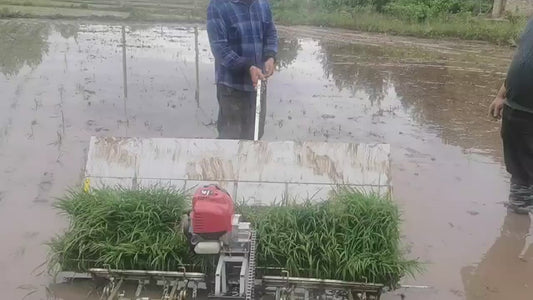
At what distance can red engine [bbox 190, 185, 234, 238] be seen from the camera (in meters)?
3.33

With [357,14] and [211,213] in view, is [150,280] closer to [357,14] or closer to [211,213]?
[211,213]

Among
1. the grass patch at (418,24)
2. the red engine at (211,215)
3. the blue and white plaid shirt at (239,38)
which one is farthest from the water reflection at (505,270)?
the grass patch at (418,24)

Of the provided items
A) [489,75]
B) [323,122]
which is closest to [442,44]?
[489,75]

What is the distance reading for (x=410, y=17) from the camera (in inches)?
619

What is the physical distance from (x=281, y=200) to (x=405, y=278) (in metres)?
0.93

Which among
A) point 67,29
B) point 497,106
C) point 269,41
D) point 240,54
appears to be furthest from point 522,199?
point 67,29

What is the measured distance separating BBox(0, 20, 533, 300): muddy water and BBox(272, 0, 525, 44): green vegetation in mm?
905

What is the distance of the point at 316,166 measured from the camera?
404cm

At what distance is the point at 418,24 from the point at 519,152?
1062 cm

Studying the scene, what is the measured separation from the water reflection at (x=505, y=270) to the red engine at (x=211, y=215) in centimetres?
164

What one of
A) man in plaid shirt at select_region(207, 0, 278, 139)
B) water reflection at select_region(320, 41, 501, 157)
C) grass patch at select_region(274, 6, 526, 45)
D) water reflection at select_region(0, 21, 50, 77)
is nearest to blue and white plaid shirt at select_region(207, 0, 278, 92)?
man in plaid shirt at select_region(207, 0, 278, 139)

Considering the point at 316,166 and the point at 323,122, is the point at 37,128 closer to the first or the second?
the point at 323,122

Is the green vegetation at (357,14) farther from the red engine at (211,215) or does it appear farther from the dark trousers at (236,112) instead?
the red engine at (211,215)

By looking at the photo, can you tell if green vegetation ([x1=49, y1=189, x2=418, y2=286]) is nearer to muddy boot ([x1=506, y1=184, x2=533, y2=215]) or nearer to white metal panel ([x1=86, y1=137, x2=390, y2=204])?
white metal panel ([x1=86, y1=137, x2=390, y2=204])
